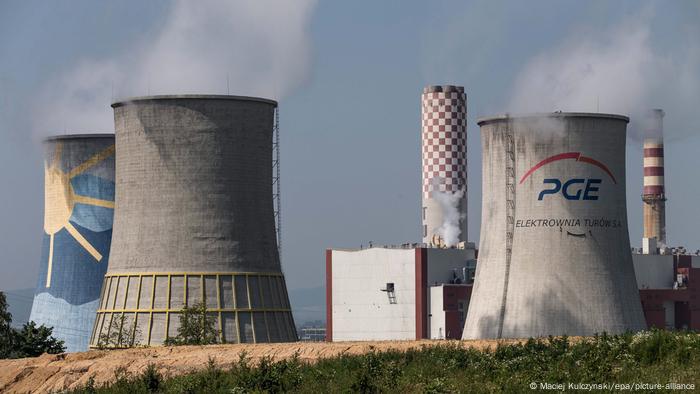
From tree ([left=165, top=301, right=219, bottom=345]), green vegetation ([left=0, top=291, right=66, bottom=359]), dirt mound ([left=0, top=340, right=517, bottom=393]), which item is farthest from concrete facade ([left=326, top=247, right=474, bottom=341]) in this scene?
dirt mound ([left=0, top=340, right=517, bottom=393])

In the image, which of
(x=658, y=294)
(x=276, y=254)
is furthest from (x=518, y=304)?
(x=658, y=294)

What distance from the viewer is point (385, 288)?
69.6 metres

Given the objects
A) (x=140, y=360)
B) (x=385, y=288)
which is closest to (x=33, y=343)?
(x=140, y=360)

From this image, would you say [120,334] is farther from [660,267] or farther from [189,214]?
[660,267]

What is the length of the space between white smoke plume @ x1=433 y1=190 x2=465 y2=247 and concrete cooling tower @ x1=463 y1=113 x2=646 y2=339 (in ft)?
64.9

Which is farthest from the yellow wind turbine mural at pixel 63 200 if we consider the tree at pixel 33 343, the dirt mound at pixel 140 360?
the dirt mound at pixel 140 360

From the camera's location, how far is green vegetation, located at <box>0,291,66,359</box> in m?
53.7

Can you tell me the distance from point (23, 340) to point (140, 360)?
46.1 ft

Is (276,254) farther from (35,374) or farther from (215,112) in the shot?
(35,374)

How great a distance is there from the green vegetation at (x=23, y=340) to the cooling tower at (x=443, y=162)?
2775cm

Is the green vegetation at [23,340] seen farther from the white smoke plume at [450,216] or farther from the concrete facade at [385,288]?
the white smoke plume at [450,216]

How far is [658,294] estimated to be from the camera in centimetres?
7338

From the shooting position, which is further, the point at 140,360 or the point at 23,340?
the point at 23,340

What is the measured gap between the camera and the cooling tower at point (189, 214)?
52938mm
